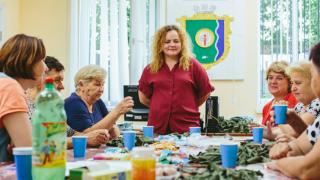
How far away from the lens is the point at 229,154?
A: 1.11m

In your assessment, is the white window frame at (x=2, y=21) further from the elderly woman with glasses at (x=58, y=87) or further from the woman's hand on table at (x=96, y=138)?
the woman's hand on table at (x=96, y=138)

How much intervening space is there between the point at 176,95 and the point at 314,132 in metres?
1.48

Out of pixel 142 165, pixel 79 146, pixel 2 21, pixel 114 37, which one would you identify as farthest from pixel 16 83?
pixel 2 21

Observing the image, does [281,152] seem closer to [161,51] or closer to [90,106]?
[90,106]

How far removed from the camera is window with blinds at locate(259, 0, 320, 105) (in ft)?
16.1

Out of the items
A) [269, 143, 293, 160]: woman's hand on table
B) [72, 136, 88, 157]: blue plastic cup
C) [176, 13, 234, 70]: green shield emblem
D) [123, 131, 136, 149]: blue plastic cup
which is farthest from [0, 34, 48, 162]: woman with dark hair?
[176, 13, 234, 70]: green shield emblem

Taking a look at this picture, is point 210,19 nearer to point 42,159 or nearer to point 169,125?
point 169,125

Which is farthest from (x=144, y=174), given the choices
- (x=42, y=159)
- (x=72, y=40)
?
(x=72, y=40)

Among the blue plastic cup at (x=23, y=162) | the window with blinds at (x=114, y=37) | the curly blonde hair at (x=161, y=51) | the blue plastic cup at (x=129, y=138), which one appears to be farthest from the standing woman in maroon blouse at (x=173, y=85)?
the window with blinds at (x=114, y=37)

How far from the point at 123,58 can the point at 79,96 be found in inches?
108

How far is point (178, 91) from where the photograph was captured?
2539mm

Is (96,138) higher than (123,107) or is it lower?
lower

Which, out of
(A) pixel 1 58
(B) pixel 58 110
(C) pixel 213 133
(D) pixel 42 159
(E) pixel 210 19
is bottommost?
(C) pixel 213 133

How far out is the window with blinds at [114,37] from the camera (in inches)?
192
